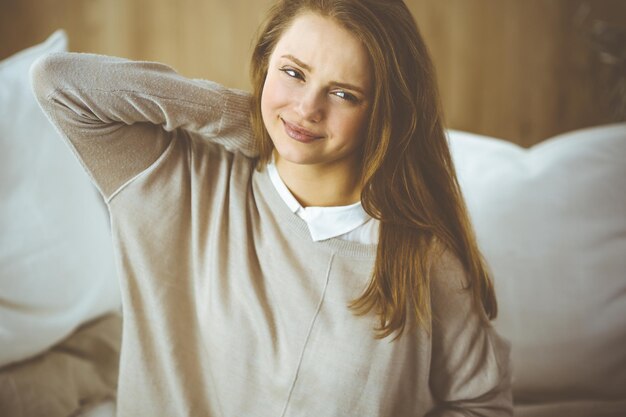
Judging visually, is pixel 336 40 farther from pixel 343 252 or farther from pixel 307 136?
pixel 343 252

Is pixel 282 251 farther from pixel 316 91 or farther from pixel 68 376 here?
pixel 68 376

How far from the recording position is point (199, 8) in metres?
1.49

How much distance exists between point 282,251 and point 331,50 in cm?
30

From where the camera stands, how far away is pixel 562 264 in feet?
3.60

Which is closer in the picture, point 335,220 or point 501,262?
point 335,220

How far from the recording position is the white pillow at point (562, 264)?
1.08 m

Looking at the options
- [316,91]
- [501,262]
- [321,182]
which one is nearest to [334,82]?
[316,91]

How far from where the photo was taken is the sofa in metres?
0.96

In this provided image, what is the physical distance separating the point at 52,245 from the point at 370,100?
2.14ft

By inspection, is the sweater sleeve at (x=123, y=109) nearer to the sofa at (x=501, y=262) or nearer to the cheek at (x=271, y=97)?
the cheek at (x=271, y=97)

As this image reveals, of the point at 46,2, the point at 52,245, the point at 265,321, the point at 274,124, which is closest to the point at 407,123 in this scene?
the point at 274,124

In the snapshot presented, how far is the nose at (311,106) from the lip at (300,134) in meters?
0.02

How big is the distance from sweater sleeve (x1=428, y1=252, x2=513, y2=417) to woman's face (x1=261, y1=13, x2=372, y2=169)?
0.28 metres

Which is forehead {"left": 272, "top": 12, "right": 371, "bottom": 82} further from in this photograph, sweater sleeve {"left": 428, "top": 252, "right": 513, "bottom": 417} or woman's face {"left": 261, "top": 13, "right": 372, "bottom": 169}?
sweater sleeve {"left": 428, "top": 252, "right": 513, "bottom": 417}
